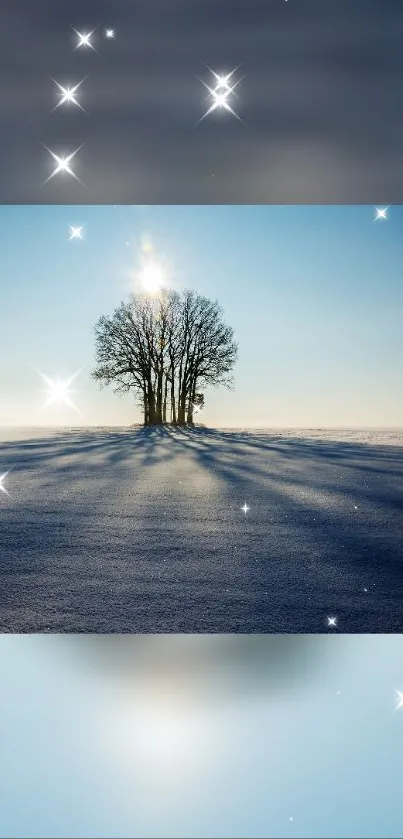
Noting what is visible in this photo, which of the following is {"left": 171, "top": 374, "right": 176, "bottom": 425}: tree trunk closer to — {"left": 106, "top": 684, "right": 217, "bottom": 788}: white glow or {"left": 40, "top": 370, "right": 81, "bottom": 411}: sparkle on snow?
{"left": 40, "top": 370, "right": 81, "bottom": 411}: sparkle on snow

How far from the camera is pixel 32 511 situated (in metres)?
→ 4.06

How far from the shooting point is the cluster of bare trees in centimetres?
621

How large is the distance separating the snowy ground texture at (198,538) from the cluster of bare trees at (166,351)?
1.23 ft

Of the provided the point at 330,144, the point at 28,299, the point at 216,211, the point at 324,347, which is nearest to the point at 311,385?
the point at 324,347

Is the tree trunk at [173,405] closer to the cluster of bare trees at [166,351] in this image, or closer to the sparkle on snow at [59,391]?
the cluster of bare trees at [166,351]

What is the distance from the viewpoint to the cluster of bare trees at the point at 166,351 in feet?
20.4

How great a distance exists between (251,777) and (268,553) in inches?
74.4

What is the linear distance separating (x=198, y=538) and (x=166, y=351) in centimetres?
317

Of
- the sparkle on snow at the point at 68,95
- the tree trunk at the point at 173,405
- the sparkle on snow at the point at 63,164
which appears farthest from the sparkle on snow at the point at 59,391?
the sparkle on snow at the point at 68,95

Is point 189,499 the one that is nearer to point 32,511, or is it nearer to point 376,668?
point 32,511

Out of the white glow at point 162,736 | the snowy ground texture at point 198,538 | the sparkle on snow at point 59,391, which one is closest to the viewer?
the white glow at point 162,736

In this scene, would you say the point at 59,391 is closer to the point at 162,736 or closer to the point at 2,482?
the point at 2,482

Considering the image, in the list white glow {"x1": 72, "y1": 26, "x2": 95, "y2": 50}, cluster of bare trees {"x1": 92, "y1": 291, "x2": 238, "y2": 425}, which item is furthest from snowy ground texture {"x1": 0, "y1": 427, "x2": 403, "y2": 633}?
white glow {"x1": 72, "y1": 26, "x2": 95, "y2": 50}

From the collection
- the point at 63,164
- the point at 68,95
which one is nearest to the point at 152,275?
the point at 63,164
